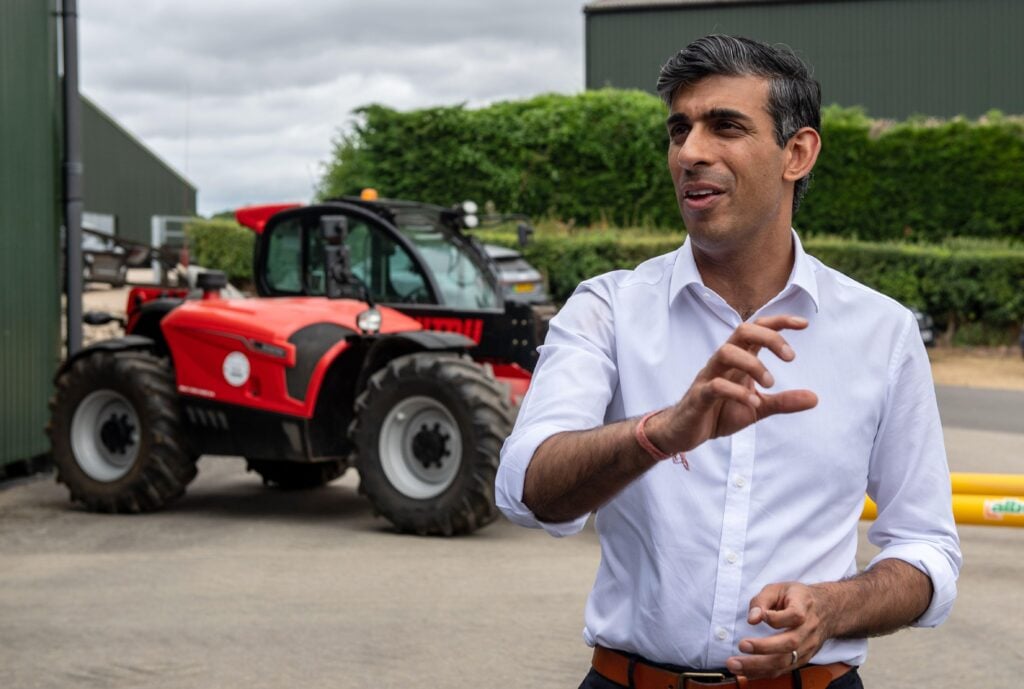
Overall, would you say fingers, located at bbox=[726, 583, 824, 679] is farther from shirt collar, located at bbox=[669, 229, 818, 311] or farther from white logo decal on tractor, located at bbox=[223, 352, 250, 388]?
white logo decal on tractor, located at bbox=[223, 352, 250, 388]

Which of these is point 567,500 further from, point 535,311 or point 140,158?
point 140,158

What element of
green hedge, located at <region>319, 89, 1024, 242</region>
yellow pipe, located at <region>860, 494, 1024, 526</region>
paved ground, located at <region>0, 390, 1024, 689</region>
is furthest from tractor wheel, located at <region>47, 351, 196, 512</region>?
green hedge, located at <region>319, 89, 1024, 242</region>

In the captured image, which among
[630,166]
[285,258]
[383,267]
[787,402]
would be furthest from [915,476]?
[630,166]

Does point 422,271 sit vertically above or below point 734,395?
above

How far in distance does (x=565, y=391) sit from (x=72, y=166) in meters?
11.6

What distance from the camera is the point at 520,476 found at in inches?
96.7

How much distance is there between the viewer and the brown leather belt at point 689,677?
8.46 feet

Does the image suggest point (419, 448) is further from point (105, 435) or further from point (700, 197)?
point (700, 197)

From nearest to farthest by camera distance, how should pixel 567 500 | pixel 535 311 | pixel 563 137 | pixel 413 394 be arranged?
pixel 567 500 < pixel 413 394 < pixel 535 311 < pixel 563 137

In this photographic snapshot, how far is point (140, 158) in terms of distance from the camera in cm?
5581

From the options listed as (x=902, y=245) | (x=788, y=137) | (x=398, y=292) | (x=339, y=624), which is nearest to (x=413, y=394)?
(x=398, y=292)

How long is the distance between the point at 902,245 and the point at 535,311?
1640 centimetres

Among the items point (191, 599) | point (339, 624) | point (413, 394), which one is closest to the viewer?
point (339, 624)

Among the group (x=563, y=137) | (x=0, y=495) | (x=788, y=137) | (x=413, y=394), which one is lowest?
(x=0, y=495)
